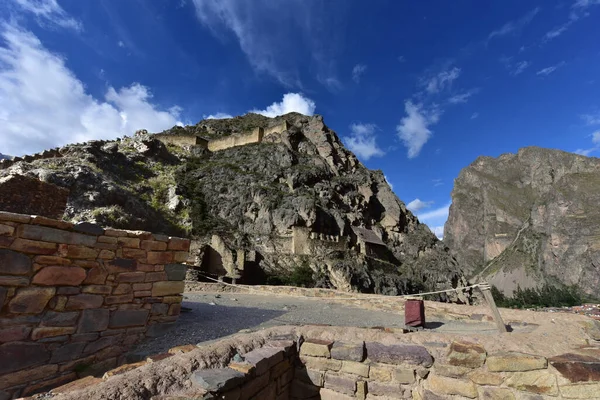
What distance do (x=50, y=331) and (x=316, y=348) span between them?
11.5 feet

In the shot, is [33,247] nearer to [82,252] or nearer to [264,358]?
[82,252]

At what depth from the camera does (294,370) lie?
12.9ft

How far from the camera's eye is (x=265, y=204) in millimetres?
37625

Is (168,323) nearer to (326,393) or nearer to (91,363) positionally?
(91,363)

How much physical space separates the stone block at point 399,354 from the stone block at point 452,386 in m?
0.16

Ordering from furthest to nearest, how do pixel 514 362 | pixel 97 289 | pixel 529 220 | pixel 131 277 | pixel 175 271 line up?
pixel 529 220
pixel 175 271
pixel 131 277
pixel 97 289
pixel 514 362

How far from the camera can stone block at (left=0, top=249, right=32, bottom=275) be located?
3.57 metres

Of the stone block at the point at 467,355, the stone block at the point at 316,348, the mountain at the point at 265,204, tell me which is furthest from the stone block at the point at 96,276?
the mountain at the point at 265,204

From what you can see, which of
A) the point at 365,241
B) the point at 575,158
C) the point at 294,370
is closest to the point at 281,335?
the point at 294,370

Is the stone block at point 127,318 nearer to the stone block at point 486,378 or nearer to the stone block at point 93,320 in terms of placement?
the stone block at point 93,320

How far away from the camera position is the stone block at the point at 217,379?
2471 millimetres

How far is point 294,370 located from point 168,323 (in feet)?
8.59

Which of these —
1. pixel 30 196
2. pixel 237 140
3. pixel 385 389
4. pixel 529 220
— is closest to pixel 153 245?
pixel 30 196

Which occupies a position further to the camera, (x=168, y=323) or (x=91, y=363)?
(x=168, y=323)
